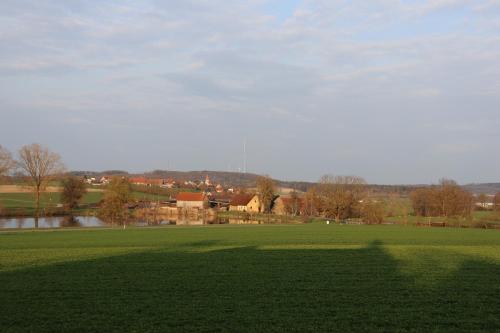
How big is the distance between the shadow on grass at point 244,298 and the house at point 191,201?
318ft

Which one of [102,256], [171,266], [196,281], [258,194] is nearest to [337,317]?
[196,281]

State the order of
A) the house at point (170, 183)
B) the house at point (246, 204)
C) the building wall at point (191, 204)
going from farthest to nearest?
the house at point (170, 183) < the house at point (246, 204) < the building wall at point (191, 204)

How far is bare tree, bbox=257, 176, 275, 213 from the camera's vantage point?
10988 cm

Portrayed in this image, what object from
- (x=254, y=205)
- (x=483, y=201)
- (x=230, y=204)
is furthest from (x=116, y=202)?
(x=483, y=201)

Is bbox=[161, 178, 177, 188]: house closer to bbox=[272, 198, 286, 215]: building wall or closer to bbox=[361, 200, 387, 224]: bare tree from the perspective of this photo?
bbox=[272, 198, 286, 215]: building wall

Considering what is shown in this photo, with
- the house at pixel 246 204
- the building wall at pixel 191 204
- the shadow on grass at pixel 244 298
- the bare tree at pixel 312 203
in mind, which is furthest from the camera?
the house at pixel 246 204

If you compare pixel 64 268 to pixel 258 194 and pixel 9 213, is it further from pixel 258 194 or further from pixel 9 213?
pixel 258 194

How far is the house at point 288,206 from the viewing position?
364 ft

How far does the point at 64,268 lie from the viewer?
67.7 ft

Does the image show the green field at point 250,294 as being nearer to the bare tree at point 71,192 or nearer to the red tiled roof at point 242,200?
the bare tree at point 71,192

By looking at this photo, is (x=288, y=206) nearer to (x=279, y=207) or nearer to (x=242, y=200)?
(x=279, y=207)

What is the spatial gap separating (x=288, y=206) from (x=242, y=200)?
49.3 feet

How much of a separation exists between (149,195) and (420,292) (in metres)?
120

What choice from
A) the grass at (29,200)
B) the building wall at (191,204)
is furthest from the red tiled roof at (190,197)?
the grass at (29,200)
